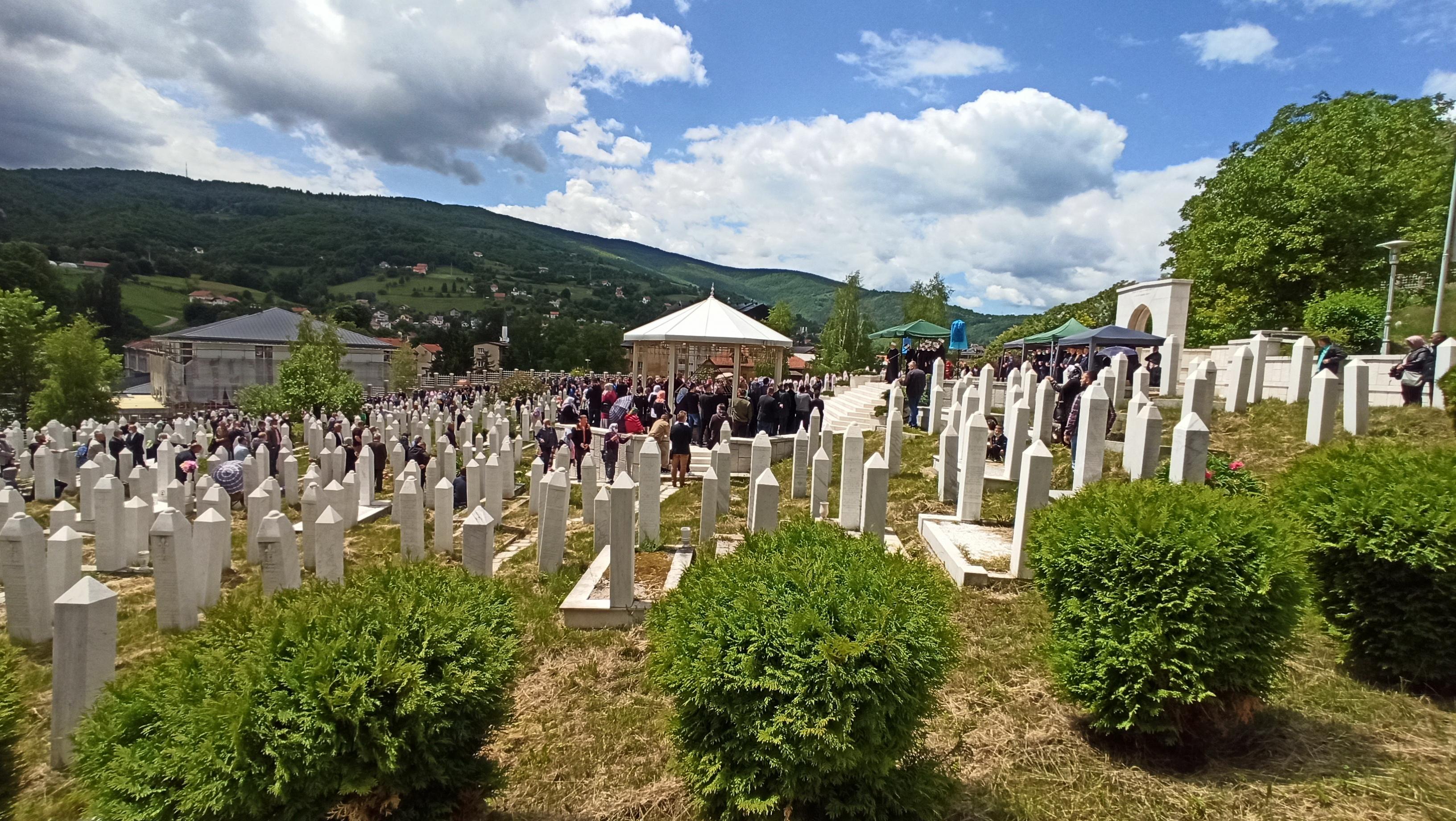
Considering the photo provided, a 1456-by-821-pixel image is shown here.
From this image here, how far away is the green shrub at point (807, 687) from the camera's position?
2475mm

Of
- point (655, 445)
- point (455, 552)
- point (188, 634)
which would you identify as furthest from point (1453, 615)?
point (455, 552)

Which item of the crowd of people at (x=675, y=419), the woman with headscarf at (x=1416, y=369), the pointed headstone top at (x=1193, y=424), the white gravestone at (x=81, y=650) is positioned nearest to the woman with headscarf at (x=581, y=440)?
the crowd of people at (x=675, y=419)

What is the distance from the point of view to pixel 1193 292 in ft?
79.9

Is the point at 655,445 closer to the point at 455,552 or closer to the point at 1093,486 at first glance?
the point at 455,552

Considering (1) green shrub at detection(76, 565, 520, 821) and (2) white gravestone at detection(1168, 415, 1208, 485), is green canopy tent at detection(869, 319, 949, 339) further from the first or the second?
(1) green shrub at detection(76, 565, 520, 821)

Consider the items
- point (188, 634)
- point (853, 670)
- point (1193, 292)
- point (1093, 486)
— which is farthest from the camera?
point (1193, 292)

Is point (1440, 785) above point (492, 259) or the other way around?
the other way around

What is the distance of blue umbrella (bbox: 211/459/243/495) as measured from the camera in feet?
34.8

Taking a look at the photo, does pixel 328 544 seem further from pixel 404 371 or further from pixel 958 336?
pixel 404 371

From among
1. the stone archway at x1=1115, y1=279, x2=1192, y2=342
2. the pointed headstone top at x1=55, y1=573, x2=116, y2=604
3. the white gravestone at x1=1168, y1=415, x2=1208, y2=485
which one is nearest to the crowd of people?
the white gravestone at x1=1168, y1=415, x2=1208, y2=485

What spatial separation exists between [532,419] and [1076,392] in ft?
50.0

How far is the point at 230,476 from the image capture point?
1068cm

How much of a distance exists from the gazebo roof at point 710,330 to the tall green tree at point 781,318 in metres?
43.5

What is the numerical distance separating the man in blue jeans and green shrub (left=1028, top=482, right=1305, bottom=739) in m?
9.90
